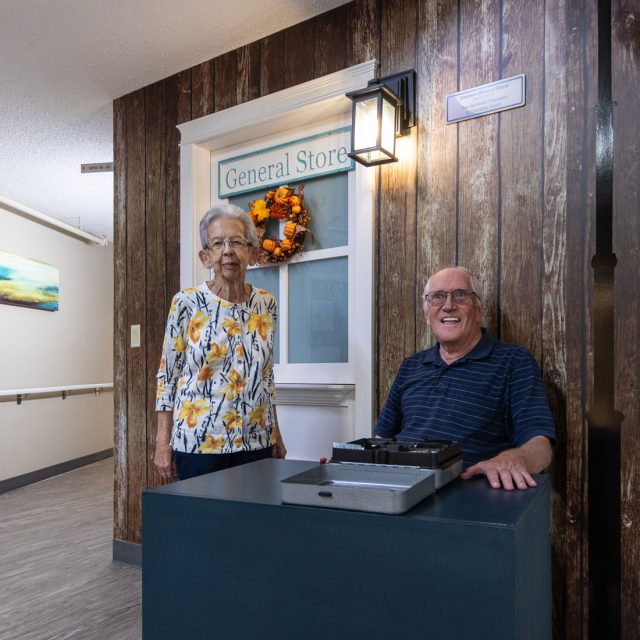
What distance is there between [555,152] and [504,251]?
339 mm

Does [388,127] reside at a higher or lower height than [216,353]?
higher

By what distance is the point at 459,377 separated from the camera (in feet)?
5.92

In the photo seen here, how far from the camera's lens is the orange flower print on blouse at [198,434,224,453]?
1.93 meters

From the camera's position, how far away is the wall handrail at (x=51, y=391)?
506 cm

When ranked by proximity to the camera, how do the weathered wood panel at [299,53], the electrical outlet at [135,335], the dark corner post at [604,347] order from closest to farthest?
the dark corner post at [604,347] → the weathered wood panel at [299,53] → the electrical outlet at [135,335]

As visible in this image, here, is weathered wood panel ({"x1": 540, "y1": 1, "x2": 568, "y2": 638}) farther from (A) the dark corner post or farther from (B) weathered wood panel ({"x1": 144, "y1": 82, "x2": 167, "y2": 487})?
(B) weathered wood panel ({"x1": 144, "y1": 82, "x2": 167, "y2": 487})

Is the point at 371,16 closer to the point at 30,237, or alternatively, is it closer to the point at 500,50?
the point at 500,50

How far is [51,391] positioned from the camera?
5617 millimetres

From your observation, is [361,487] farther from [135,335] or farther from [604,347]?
[135,335]

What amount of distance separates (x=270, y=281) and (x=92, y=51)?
1.33 metres

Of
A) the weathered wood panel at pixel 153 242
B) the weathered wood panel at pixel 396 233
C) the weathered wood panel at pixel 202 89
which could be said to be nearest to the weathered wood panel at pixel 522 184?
the weathered wood panel at pixel 396 233

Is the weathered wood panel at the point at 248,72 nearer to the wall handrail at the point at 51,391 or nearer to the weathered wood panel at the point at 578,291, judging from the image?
the weathered wood panel at the point at 578,291

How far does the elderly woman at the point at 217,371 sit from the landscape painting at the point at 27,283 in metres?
3.63

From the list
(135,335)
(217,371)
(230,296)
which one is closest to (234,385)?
(217,371)
